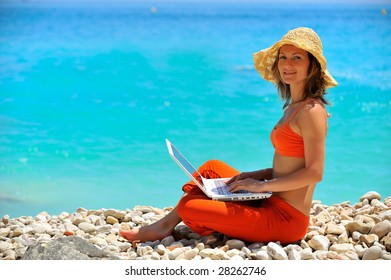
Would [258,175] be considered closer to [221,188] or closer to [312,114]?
[221,188]

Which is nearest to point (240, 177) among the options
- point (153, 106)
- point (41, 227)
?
point (41, 227)

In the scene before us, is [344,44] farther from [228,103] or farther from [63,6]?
[63,6]

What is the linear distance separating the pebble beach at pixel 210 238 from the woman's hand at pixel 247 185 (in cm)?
25

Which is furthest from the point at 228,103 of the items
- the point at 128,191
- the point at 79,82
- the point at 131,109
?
the point at 128,191

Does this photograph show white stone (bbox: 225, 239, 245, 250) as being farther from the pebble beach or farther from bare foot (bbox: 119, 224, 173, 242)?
bare foot (bbox: 119, 224, 173, 242)

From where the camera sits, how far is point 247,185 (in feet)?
9.78

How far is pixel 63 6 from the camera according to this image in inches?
705

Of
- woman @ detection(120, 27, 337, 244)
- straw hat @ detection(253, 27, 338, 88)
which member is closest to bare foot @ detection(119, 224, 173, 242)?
woman @ detection(120, 27, 337, 244)

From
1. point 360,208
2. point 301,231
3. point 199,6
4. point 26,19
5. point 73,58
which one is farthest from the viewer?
point 199,6

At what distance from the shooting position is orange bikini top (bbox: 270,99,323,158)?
2.91 m

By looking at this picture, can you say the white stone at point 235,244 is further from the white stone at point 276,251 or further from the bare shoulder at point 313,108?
the bare shoulder at point 313,108

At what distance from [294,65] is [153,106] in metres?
6.00

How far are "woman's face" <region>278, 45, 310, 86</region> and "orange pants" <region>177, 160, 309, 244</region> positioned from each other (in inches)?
22.5

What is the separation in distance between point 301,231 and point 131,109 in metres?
5.97
